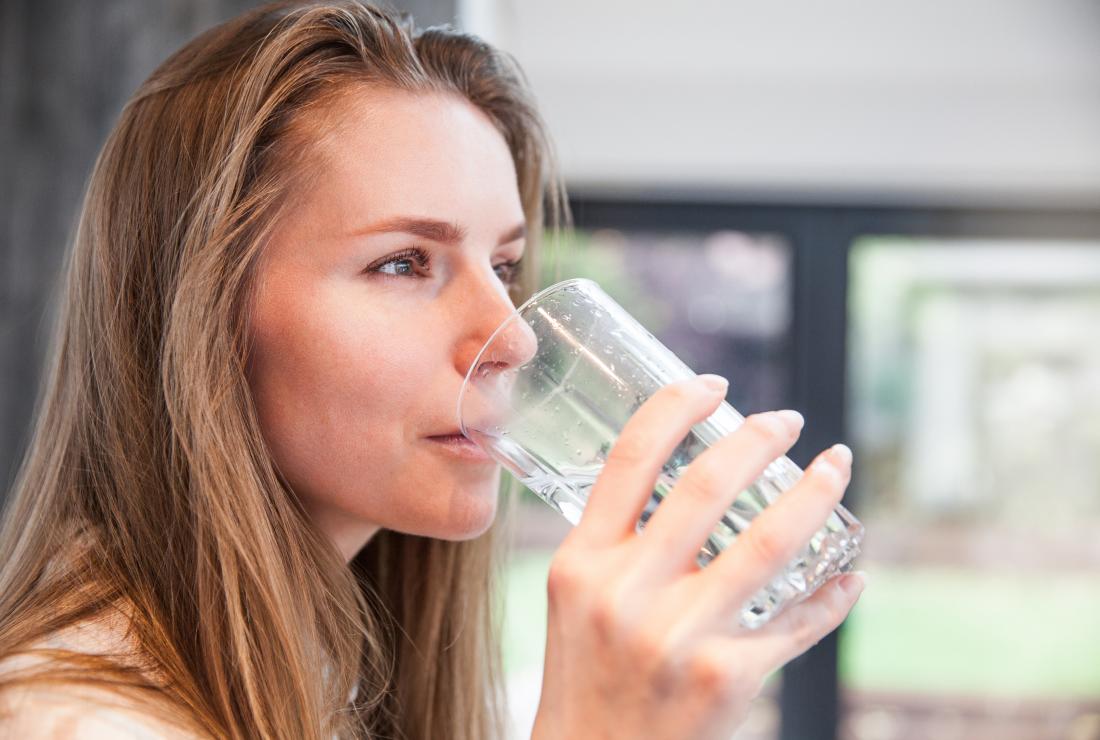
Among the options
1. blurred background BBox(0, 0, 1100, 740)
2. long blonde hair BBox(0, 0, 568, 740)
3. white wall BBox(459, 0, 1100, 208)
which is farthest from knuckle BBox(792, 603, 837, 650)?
white wall BBox(459, 0, 1100, 208)

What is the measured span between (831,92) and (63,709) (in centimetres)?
263

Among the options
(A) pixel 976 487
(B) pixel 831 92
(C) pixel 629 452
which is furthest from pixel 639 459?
(A) pixel 976 487

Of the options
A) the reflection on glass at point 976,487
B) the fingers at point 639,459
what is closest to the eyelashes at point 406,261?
the fingers at point 639,459

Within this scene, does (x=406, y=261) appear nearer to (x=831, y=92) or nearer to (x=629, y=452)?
(x=629, y=452)

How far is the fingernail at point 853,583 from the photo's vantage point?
572 mm

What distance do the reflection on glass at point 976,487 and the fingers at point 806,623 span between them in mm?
2478

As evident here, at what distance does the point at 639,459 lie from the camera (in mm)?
532

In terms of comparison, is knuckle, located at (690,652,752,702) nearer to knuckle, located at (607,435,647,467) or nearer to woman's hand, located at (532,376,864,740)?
woman's hand, located at (532,376,864,740)

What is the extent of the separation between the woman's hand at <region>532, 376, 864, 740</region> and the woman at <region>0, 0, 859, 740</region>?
0.85 feet

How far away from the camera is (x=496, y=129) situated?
0.96 meters

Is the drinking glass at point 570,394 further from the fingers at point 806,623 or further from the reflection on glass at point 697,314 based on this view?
the reflection on glass at point 697,314

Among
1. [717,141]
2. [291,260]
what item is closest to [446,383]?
[291,260]

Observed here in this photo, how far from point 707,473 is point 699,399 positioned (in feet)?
0.17

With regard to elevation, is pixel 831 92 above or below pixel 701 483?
below
